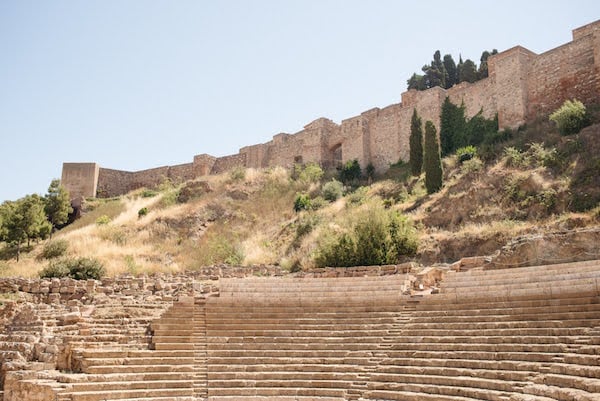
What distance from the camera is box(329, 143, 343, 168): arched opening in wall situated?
107 feet

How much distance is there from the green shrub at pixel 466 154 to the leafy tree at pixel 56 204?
1989 cm

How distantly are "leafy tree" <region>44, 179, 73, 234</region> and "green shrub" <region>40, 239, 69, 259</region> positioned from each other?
7682mm

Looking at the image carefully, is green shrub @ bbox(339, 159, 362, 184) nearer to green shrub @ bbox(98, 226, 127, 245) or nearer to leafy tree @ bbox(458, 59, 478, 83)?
leafy tree @ bbox(458, 59, 478, 83)

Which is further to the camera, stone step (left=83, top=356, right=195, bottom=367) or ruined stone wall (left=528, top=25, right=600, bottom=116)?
ruined stone wall (left=528, top=25, right=600, bottom=116)

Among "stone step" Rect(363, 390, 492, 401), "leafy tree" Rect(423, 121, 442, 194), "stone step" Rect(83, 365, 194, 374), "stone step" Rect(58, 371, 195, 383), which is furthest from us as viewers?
"leafy tree" Rect(423, 121, 442, 194)

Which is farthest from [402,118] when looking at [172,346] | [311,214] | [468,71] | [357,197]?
[172,346]

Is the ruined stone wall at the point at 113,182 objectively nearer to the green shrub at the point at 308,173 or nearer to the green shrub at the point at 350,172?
the green shrub at the point at 308,173

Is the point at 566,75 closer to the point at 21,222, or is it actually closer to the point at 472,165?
the point at 472,165

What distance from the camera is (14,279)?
15953 millimetres

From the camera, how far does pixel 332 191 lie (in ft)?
90.0

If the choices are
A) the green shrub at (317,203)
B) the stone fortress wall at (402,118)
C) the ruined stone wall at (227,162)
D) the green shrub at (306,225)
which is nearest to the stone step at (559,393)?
the green shrub at (306,225)

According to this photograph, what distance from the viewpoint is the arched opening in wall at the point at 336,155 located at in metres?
32.6

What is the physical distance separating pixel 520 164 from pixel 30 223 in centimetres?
1831

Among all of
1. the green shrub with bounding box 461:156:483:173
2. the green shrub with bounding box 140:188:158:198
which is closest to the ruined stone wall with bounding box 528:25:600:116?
the green shrub with bounding box 461:156:483:173
